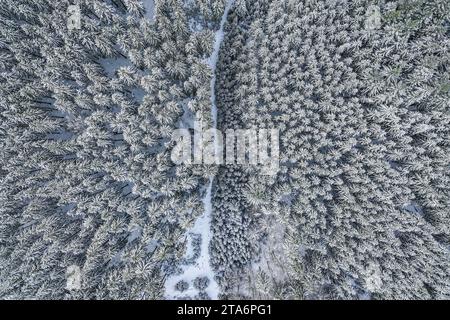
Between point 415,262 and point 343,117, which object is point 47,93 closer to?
point 343,117

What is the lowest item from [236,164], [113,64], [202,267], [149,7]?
[202,267]

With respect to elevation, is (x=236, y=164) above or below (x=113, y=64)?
below

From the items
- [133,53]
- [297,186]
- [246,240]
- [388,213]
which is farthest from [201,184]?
[388,213]

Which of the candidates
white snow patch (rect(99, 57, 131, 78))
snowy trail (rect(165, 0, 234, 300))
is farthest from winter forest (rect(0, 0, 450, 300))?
white snow patch (rect(99, 57, 131, 78))

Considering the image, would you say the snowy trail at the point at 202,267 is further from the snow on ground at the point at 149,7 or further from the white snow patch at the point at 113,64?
the snow on ground at the point at 149,7

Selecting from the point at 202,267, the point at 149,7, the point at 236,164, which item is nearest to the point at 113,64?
the point at 149,7

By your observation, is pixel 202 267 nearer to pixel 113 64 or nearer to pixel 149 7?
pixel 113 64

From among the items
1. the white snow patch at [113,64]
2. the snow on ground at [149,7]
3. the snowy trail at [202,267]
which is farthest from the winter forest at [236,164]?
the snow on ground at [149,7]
